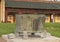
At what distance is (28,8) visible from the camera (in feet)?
109

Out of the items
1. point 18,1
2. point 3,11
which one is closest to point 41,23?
point 3,11

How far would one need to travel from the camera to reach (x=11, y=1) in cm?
3362

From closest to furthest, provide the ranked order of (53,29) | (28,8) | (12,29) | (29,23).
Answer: (29,23), (12,29), (53,29), (28,8)

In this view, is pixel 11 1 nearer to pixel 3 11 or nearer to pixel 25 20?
pixel 3 11

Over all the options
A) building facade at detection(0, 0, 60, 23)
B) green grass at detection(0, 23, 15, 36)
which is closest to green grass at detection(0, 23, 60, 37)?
green grass at detection(0, 23, 15, 36)

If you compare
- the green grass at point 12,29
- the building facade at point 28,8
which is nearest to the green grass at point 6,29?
the green grass at point 12,29

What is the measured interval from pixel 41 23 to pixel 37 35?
983 millimetres

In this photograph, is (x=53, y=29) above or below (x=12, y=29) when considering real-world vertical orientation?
below

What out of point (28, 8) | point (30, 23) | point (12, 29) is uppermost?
point (28, 8)

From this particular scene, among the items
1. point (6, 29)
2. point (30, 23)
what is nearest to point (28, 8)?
point (6, 29)

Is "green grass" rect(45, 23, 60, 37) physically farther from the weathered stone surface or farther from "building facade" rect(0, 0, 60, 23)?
"building facade" rect(0, 0, 60, 23)

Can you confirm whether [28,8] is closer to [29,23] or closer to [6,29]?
[6,29]

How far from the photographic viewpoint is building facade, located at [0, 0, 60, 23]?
32.3 metres

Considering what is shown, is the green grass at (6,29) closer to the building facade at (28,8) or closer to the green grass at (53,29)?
the green grass at (53,29)
